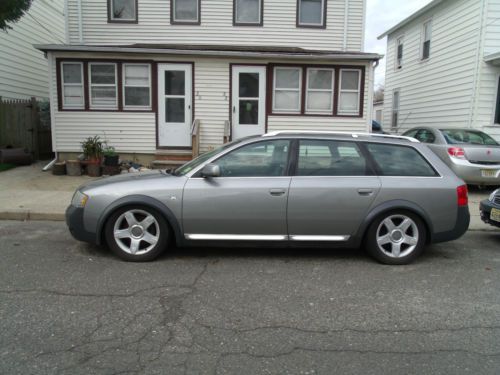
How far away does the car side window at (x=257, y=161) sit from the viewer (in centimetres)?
509

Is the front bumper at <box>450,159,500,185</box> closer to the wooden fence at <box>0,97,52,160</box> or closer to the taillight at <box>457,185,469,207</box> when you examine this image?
the taillight at <box>457,185,469,207</box>

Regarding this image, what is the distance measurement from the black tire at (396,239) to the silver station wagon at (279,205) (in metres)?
0.01

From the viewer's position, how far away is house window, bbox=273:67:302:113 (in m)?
12.7

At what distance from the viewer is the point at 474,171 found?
945 cm

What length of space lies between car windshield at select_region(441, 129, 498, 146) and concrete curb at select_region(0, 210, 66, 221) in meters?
8.73

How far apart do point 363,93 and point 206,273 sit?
9726mm

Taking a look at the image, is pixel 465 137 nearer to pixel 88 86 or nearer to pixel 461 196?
pixel 461 196

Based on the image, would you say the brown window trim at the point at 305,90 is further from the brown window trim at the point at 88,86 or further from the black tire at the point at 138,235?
the black tire at the point at 138,235

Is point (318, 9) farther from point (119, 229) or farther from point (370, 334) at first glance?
point (370, 334)

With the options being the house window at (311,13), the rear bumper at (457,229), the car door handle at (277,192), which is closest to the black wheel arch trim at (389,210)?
the rear bumper at (457,229)

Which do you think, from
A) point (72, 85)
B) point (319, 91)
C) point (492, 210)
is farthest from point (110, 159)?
point (492, 210)

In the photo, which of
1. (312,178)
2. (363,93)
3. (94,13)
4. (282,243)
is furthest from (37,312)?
(94,13)

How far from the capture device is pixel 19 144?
13812mm

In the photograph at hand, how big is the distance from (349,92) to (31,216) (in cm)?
945
